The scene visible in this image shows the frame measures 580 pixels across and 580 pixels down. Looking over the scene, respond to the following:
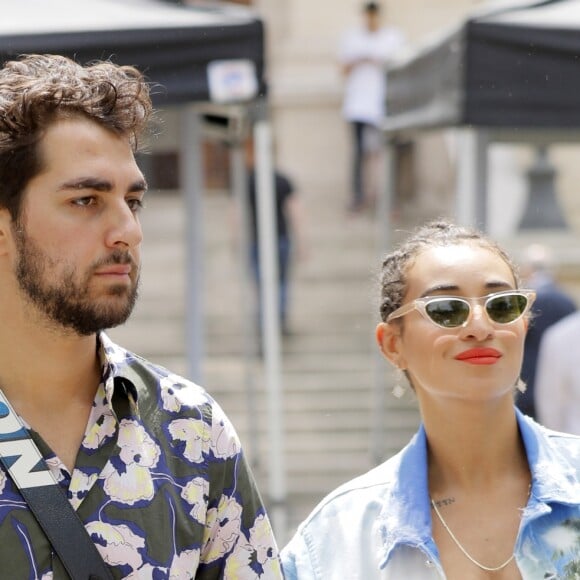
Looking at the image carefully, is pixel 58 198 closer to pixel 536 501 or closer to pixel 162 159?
pixel 536 501

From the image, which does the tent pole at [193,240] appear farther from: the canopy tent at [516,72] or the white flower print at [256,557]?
the white flower print at [256,557]

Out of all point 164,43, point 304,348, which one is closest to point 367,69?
point 304,348

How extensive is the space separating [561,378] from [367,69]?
7.75 meters

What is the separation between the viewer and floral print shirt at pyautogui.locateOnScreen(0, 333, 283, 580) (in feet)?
7.13

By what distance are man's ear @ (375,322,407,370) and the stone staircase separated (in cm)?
431

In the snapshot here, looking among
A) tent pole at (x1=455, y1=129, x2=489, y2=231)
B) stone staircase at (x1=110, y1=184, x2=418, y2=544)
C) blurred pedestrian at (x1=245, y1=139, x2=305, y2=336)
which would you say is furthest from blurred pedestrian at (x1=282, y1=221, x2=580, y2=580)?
blurred pedestrian at (x1=245, y1=139, x2=305, y2=336)

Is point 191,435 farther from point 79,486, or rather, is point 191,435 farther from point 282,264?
point 282,264

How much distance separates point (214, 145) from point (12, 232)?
44.8 feet

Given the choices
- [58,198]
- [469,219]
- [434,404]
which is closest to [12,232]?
[58,198]

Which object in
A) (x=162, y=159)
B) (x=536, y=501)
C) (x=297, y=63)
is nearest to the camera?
(x=536, y=501)

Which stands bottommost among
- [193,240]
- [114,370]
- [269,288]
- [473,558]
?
[269,288]

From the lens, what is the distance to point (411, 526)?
8.41ft

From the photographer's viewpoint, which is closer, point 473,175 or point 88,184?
point 88,184

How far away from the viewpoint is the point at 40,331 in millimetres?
2316
